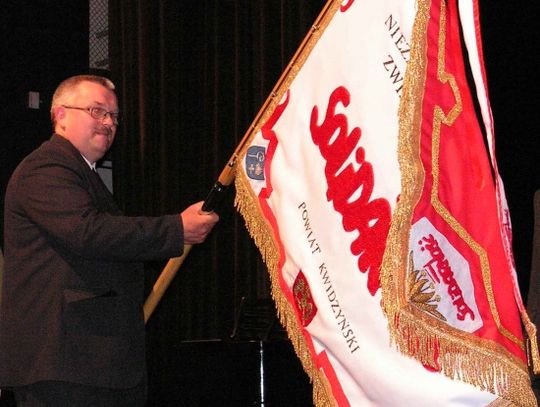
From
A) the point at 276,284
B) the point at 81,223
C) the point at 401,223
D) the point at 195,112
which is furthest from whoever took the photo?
the point at 195,112

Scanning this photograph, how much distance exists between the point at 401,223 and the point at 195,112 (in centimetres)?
300

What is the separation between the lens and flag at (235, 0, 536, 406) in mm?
1980

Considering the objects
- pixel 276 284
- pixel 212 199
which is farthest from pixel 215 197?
pixel 276 284

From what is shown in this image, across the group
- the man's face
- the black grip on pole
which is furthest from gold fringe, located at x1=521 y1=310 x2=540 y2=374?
the man's face

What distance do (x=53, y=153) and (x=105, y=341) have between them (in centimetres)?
61

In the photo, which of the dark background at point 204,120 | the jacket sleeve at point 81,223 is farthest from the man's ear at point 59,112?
the dark background at point 204,120

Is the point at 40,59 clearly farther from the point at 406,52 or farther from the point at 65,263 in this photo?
the point at 406,52

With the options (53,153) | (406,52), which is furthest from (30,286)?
(406,52)

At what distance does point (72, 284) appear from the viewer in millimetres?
2699

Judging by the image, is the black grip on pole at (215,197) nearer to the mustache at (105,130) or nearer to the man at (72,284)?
the man at (72,284)

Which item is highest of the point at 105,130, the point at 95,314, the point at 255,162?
the point at 105,130

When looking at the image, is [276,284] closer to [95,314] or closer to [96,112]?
[95,314]

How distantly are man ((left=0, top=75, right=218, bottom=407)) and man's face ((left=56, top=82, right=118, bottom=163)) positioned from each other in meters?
0.09

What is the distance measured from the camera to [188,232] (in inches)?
109
